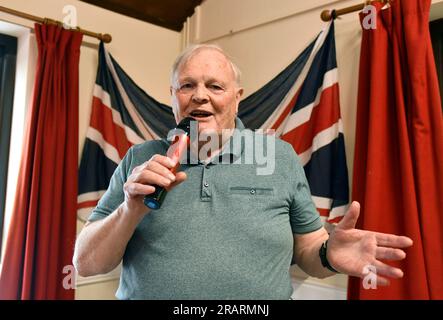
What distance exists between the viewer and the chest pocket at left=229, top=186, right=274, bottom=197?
865 mm

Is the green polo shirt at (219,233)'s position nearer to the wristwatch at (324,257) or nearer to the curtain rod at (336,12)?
the wristwatch at (324,257)

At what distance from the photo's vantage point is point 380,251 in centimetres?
72

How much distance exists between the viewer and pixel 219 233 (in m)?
0.82

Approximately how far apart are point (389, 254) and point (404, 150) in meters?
0.59

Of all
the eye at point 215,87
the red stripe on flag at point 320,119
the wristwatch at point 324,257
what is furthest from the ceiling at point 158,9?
the wristwatch at point 324,257

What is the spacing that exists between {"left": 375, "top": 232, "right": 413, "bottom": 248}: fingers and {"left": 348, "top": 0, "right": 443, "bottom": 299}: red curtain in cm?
51

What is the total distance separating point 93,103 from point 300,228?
1273 mm

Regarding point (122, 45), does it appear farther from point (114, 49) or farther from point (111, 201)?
point (111, 201)

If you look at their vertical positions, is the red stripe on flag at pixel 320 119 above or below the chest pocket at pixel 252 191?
above

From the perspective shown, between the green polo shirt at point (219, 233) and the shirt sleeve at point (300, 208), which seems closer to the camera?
the green polo shirt at point (219, 233)

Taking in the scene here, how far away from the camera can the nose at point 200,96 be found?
917 millimetres

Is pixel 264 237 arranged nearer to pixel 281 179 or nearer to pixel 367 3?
pixel 281 179

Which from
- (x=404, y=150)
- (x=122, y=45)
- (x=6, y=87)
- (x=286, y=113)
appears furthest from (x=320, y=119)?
(x=6, y=87)

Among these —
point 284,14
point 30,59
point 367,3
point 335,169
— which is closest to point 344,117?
point 335,169
